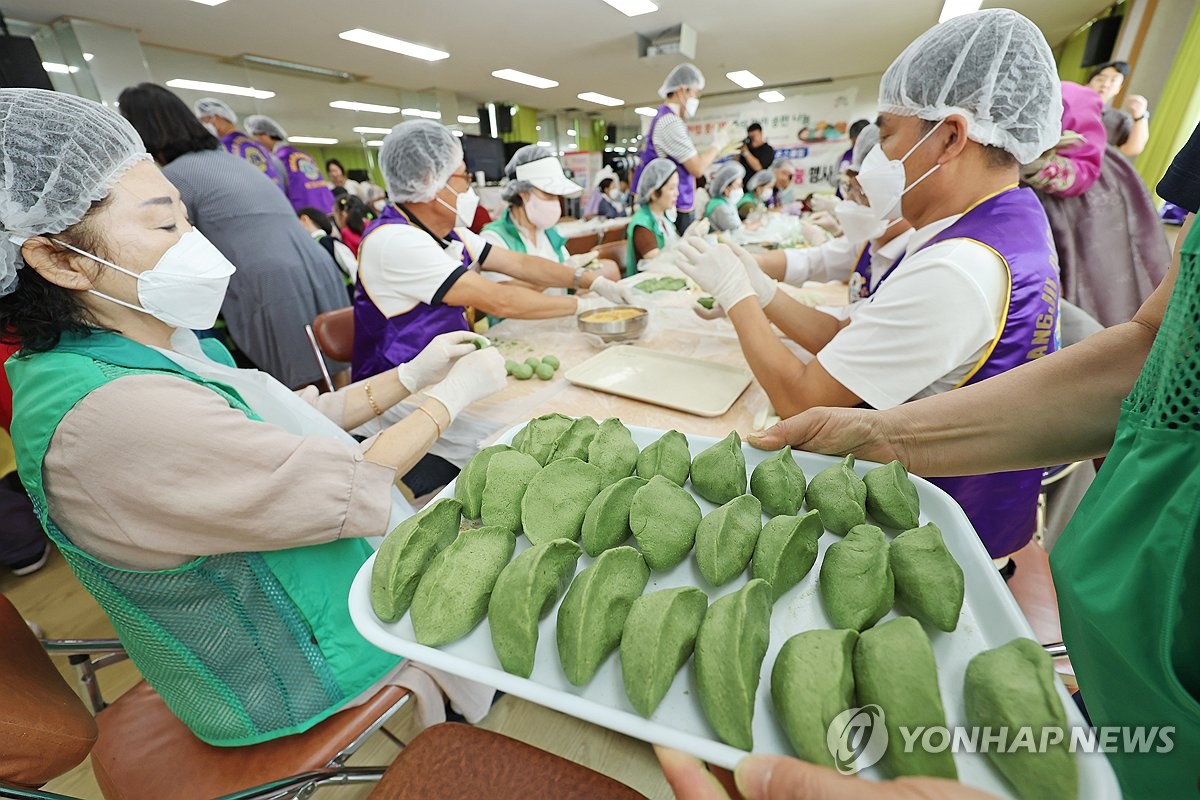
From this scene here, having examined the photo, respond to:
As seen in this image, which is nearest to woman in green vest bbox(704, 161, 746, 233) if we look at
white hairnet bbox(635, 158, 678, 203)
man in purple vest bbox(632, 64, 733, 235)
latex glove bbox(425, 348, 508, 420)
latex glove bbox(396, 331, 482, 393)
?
man in purple vest bbox(632, 64, 733, 235)

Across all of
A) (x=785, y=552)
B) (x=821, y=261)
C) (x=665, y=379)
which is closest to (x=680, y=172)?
(x=821, y=261)

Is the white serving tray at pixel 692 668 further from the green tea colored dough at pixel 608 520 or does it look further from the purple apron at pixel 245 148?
the purple apron at pixel 245 148

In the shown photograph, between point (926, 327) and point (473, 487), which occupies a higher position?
point (926, 327)

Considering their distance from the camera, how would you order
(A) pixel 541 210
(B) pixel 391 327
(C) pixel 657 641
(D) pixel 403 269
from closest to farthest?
(C) pixel 657 641 → (D) pixel 403 269 → (B) pixel 391 327 → (A) pixel 541 210

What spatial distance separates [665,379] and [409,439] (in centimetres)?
91

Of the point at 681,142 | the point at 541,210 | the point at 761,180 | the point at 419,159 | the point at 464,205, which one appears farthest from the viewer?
the point at 761,180

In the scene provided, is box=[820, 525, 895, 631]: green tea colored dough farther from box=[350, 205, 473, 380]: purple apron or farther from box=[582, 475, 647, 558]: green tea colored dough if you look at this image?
box=[350, 205, 473, 380]: purple apron

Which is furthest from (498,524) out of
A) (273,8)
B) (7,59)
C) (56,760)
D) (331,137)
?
(331,137)

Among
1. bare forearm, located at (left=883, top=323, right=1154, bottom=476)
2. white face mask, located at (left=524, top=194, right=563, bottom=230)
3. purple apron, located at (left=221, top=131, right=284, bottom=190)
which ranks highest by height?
purple apron, located at (left=221, top=131, right=284, bottom=190)

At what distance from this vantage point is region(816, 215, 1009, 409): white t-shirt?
1286 mm

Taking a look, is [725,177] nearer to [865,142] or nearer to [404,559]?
[865,142]

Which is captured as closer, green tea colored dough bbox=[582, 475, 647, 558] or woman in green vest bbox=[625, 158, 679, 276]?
green tea colored dough bbox=[582, 475, 647, 558]

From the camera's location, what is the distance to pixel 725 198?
680 centimetres

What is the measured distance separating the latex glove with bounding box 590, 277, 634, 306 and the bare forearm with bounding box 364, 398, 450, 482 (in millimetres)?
1638
